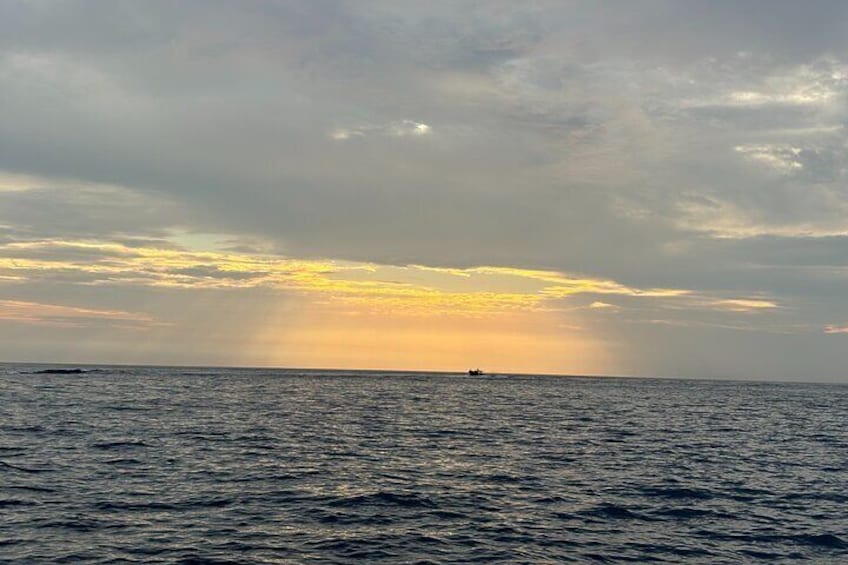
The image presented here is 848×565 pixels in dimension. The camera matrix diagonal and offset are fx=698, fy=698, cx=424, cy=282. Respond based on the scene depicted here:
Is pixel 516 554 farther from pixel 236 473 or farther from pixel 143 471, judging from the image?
pixel 143 471

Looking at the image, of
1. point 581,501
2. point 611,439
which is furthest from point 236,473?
point 611,439

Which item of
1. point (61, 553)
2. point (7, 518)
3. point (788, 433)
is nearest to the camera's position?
point (61, 553)

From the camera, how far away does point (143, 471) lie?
39.9 metres

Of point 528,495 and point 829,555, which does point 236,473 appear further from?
point 829,555

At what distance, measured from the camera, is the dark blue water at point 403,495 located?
2619cm

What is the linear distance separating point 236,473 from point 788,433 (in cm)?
6427

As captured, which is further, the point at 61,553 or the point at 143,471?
the point at 143,471

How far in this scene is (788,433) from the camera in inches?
3078

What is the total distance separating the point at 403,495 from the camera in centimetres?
3572

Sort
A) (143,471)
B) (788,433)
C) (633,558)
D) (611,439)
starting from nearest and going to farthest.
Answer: (633,558)
(143,471)
(611,439)
(788,433)

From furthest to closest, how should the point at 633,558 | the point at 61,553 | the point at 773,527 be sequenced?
the point at 773,527 → the point at 633,558 → the point at 61,553

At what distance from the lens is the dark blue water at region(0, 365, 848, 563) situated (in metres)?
26.2

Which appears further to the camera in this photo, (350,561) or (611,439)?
(611,439)

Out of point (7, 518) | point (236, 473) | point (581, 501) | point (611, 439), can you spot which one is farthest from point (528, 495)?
point (611, 439)
